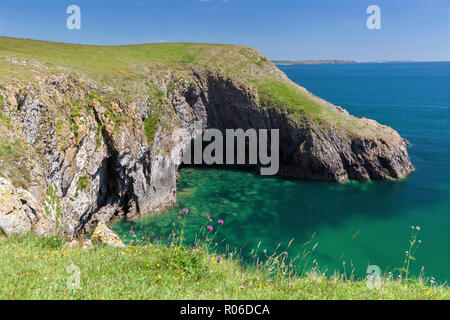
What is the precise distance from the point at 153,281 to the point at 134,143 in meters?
26.3

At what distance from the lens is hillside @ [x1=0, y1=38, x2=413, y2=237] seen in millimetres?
20766

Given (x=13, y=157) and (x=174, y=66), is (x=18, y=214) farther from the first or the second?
(x=174, y=66)

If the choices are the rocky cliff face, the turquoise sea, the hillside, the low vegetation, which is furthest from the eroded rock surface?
the turquoise sea

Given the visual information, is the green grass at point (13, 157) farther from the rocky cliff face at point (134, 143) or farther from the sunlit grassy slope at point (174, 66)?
the sunlit grassy slope at point (174, 66)

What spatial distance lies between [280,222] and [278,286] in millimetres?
26340

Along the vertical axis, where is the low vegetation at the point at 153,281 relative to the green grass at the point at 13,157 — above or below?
below

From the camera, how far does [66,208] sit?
23781mm

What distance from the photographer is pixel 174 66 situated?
4897cm

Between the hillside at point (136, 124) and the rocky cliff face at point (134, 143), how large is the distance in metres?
0.12

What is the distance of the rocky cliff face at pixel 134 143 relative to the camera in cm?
2208

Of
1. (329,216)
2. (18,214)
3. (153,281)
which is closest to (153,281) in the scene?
(153,281)

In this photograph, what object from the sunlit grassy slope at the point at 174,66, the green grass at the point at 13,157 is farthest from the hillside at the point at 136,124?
the sunlit grassy slope at the point at 174,66

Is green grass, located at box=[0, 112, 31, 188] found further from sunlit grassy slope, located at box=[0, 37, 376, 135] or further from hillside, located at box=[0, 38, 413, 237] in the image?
sunlit grassy slope, located at box=[0, 37, 376, 135]
